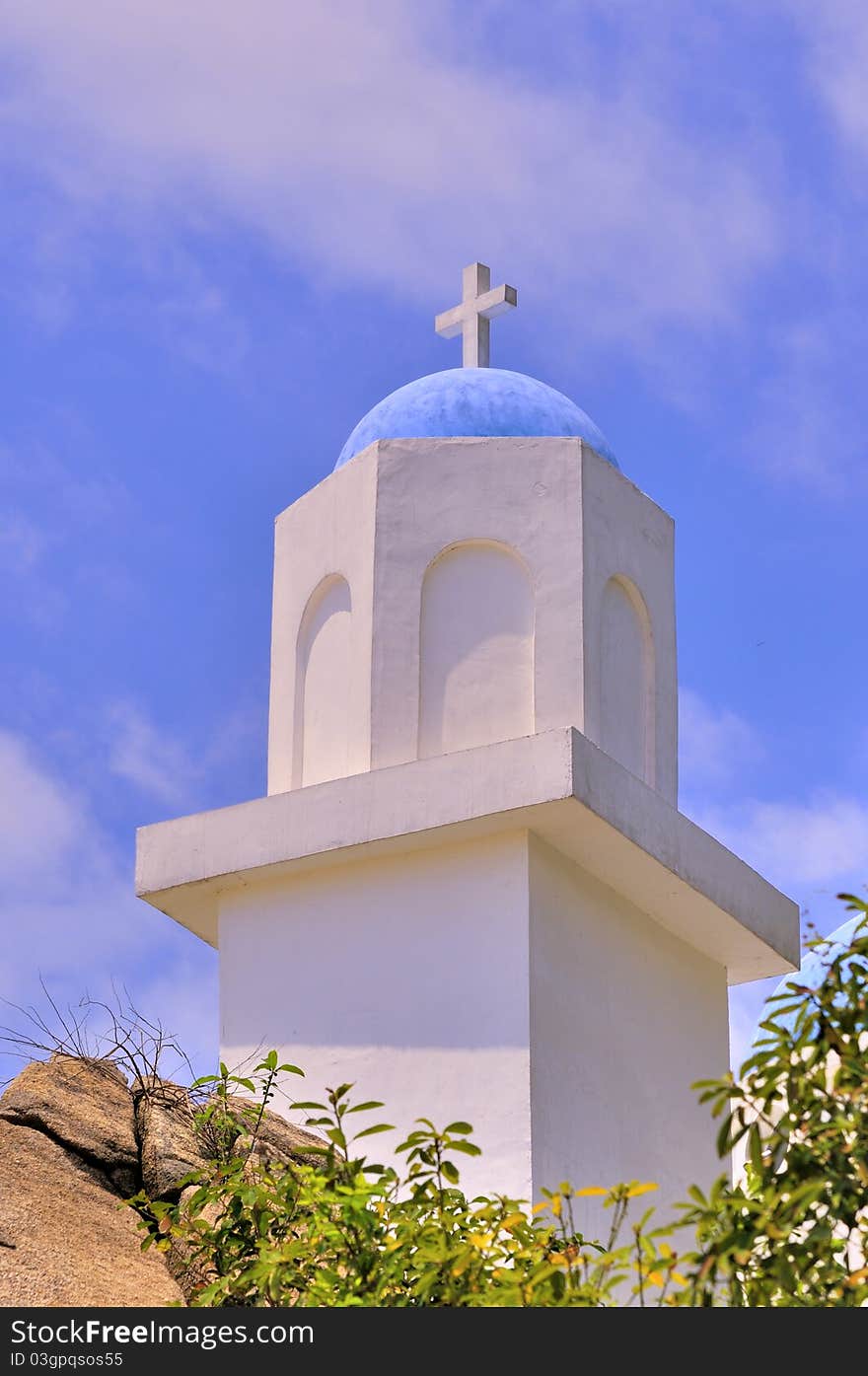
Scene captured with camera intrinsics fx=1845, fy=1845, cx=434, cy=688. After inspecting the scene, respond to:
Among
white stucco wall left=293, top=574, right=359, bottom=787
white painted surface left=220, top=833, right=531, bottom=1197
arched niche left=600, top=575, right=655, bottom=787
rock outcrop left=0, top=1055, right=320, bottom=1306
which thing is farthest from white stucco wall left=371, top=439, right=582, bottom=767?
rock outcrop left=0, top=1055, right=320, bottom=1306

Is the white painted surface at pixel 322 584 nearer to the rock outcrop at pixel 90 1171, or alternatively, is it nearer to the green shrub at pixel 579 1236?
the rock outcrop at pixel 90 1171

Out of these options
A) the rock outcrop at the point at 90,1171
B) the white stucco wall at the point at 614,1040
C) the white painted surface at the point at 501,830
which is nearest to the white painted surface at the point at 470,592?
the white painted surface at the point at 501,830

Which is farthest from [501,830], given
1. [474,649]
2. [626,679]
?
[626,679]

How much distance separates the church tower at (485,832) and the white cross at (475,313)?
0.47m

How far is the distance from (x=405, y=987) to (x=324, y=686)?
1.89 meters

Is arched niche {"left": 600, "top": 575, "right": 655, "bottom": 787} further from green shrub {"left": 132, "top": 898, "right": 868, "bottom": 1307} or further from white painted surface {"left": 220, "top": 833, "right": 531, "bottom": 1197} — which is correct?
green shrub {"left": 132, "top": 898, "right": 868, "bottom": 1307}

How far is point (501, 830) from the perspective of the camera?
8359 millimetres

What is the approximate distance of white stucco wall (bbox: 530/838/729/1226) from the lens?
8125 millimetres

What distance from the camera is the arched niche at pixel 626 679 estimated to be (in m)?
9.41

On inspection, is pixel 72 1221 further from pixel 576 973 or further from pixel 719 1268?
pixel 719 1268

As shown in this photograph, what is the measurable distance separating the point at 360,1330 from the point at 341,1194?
1.32 meters

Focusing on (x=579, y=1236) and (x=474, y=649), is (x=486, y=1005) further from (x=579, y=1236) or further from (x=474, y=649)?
(x=579, y=1236)

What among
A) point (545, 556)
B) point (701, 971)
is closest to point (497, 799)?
point (545, 556)

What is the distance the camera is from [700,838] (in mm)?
9180
